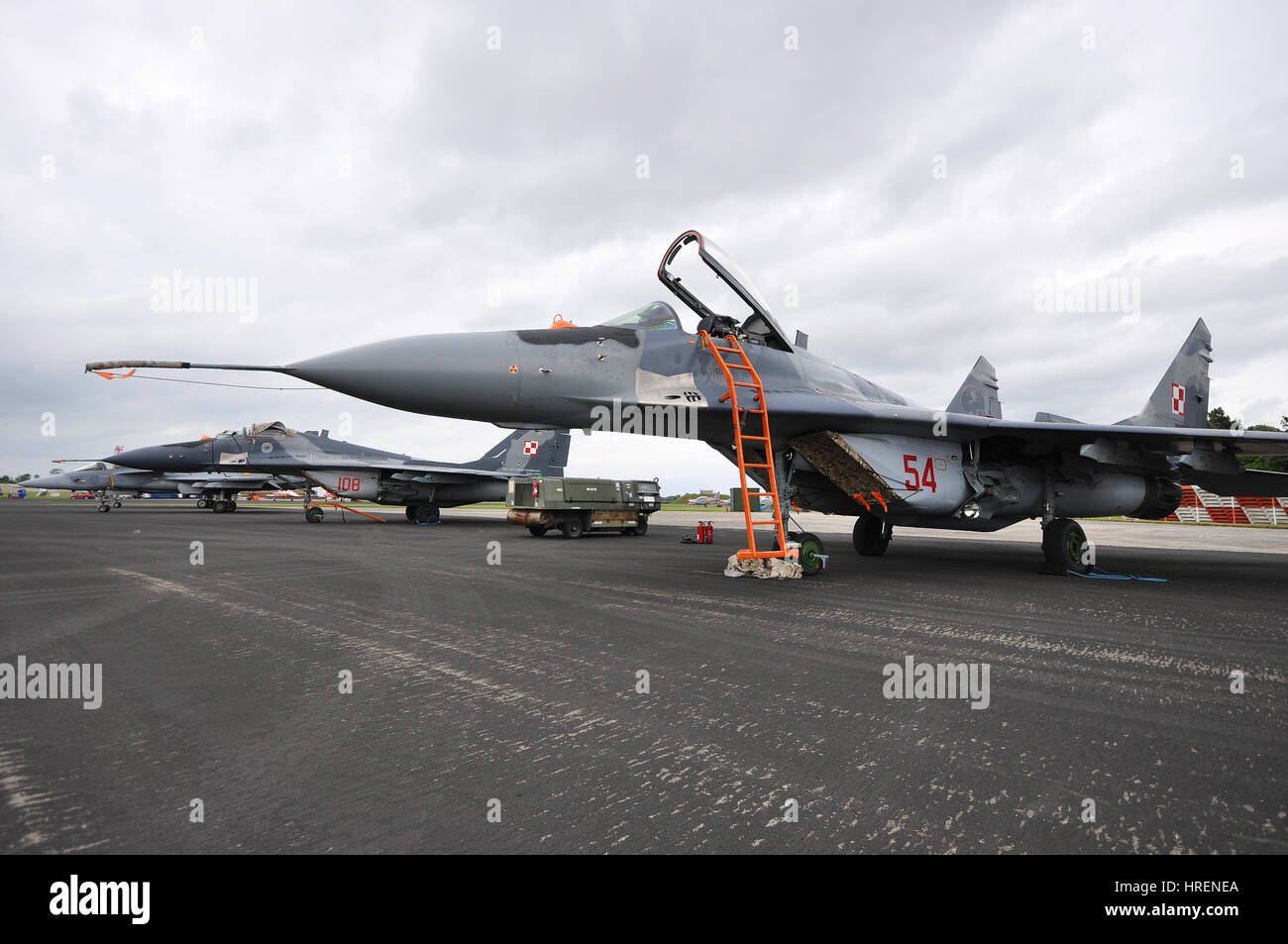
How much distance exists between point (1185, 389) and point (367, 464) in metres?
24.9

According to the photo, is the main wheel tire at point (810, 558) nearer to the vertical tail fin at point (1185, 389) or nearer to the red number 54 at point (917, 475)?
the red number 54 at point (917, 475)

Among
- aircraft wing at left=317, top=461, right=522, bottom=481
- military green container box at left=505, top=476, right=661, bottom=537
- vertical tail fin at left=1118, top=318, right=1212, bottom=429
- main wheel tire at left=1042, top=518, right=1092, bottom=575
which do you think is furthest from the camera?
aircraft wing at left=317, top=461, right=522, bottom=481

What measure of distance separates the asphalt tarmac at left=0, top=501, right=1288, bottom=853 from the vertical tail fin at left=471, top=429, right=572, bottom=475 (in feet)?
69.5

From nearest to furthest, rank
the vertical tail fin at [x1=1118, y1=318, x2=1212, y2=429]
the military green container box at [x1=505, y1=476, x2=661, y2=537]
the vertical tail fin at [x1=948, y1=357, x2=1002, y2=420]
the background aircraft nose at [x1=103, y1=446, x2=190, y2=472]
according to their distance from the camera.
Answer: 1. the vertical tail fin at [x1=1118, y1=318, x2=1212, y2=429]
2. the vertical tail fin at [x1=948, y1=357, x2=1002, y2=420]
3. the military green container box at [x1=505, y1=476, x2=661, y2=537]
4. the background aircraft nose at [x1=103, y1=446, x2=190, y2=472]

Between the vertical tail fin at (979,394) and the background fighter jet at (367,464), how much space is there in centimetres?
1358

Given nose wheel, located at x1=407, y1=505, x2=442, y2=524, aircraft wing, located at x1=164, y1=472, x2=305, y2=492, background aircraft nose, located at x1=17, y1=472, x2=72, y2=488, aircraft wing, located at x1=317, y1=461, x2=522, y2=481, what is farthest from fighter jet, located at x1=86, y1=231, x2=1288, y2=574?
background aircraft nose, located at x1=17, y1=472, x2=72, y2=488

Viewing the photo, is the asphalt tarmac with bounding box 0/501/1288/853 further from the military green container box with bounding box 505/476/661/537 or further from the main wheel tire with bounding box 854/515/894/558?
the military green container box with bounding box 505/476/661/537

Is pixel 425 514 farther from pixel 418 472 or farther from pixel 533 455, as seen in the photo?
pixel 533 455

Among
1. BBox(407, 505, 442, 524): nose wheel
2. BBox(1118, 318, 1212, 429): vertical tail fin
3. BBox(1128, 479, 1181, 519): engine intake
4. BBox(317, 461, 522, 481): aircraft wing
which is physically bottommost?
BBox(407, 505, 442, 524): nose wheel

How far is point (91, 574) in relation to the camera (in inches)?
352

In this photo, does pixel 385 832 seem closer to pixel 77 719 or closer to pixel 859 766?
pixel 859 766

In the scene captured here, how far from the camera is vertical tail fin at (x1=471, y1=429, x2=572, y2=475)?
92.4 ft
